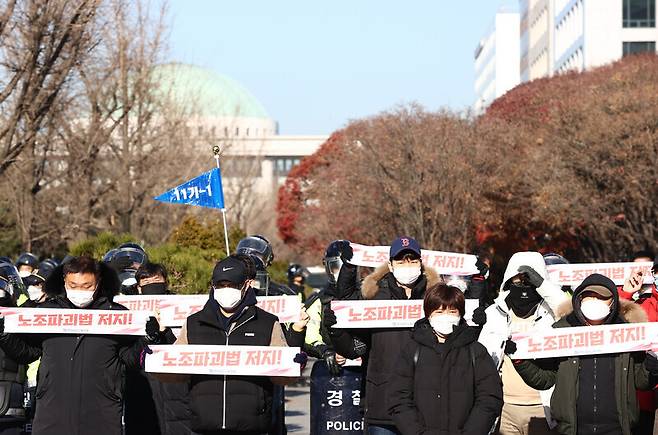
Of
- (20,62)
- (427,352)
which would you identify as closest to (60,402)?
→ (427,352)

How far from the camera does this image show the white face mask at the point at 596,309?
27.2ft

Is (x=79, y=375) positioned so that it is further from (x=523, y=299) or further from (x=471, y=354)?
(x=523, y=299)

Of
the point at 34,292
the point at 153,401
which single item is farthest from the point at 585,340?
the point at 34,292

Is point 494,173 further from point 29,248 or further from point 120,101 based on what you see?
point 29,248

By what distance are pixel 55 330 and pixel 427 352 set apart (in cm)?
223

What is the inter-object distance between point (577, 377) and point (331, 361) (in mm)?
2967

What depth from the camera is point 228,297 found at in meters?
8.30

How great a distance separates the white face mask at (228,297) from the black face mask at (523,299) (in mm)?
2059

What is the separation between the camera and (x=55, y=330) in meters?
8.63

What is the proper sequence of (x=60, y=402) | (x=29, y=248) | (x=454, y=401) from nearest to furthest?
(x=454, y=401) → (x=60, y=402) → (x=29, y=248)

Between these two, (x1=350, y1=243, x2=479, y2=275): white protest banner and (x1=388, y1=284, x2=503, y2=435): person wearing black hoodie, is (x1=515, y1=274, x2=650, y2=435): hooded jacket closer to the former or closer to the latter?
(x1=388, y1=284, x2=503, y2=435): person wearing black hoodie

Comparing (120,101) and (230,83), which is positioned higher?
(230,83)

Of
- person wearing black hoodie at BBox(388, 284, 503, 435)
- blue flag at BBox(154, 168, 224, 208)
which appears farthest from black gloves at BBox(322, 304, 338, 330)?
blue flag at BBox(154, 168, 224, 208)

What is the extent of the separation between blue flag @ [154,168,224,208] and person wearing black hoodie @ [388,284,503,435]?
398 inches
